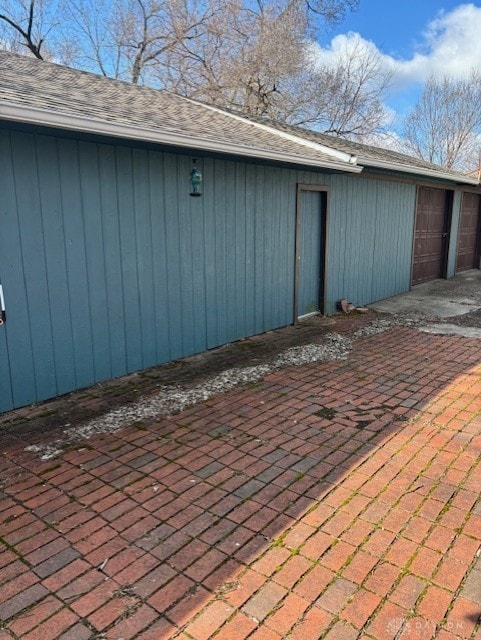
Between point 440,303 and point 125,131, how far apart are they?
6799mm

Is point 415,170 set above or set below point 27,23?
below

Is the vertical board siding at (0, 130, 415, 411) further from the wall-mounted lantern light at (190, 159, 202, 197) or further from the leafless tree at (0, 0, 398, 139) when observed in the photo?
the leafless tree at (0, 0, 398, 139)

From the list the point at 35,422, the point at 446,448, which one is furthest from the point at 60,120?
the point at 446,448

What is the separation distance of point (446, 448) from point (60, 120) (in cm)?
349

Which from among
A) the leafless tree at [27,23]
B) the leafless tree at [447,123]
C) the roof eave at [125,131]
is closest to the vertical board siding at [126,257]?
the roof eave at [125,131]

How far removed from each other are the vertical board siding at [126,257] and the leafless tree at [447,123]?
21.1m

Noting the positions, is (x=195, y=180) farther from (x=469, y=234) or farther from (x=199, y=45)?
(x=199, y=45)

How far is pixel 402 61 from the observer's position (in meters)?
19.3

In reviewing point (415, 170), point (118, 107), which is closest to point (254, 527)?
point (118, 107)

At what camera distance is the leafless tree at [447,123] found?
78.5ft

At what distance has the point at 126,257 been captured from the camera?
15.2 feet

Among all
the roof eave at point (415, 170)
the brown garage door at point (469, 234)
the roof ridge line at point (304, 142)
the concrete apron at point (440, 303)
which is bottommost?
the concrete apron at point (440, 303)

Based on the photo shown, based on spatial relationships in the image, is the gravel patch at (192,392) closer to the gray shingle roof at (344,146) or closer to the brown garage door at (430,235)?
the gray shingle roof at (344,146)

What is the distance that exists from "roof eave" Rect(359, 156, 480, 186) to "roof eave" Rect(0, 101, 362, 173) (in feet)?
5.66
